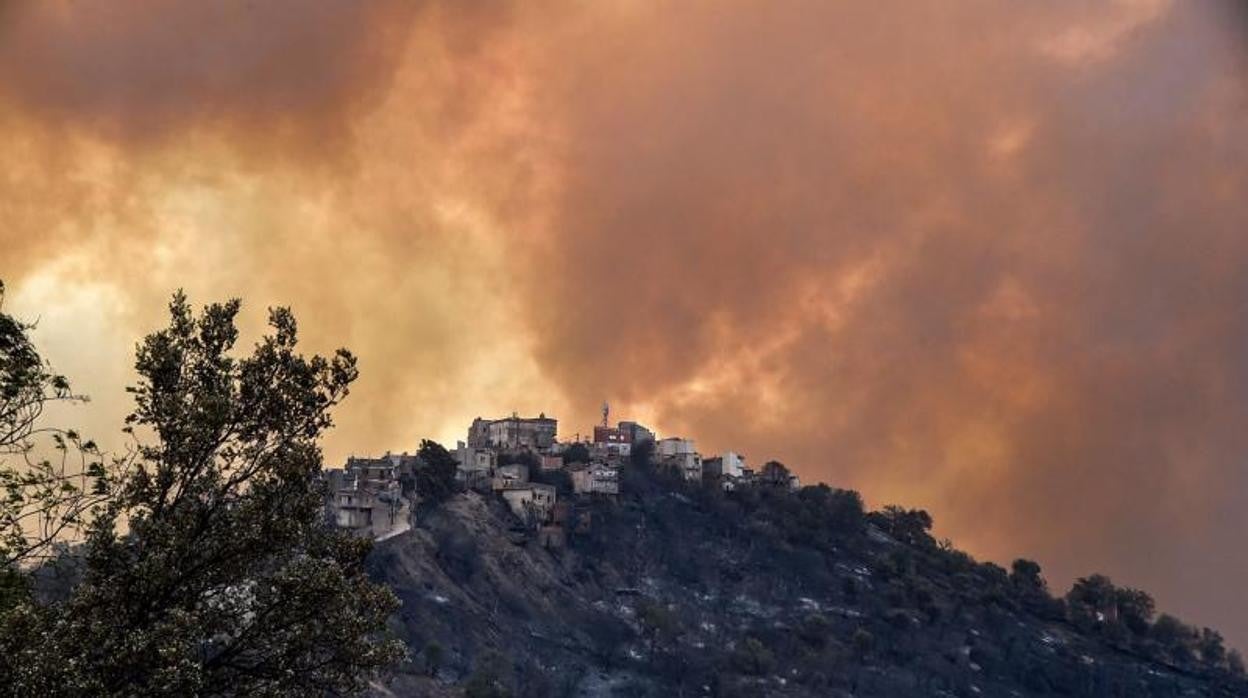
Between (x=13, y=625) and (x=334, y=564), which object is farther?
(x=334, y=564)

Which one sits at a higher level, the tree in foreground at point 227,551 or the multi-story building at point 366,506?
the multi-story building at point 366,506

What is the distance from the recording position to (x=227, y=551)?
32812 millimetres

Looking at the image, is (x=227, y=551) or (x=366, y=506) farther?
(x=366, y=506)

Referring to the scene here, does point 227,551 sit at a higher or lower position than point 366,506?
lower

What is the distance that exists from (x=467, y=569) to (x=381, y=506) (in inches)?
687

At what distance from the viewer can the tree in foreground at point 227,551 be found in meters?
30.4

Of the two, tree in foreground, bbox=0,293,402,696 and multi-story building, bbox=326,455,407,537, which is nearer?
tree in foreground, bbox=0,293,402,696

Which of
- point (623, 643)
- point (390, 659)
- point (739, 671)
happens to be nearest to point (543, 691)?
point (623, 643)

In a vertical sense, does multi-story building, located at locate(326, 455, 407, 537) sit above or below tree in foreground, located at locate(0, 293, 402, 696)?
above

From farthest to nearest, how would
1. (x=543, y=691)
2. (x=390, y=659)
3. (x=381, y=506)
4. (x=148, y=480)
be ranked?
(x=381, y=506) → (x=543, y=691) → (x=390, y=659) → (x=148, y=480)

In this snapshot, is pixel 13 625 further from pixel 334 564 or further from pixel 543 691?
pixel 543 691

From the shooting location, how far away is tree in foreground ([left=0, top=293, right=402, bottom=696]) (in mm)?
30391

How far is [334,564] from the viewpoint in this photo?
110ft

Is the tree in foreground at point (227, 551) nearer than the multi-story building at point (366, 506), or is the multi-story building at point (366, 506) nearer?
the tree in foreground at point (227, 551)
